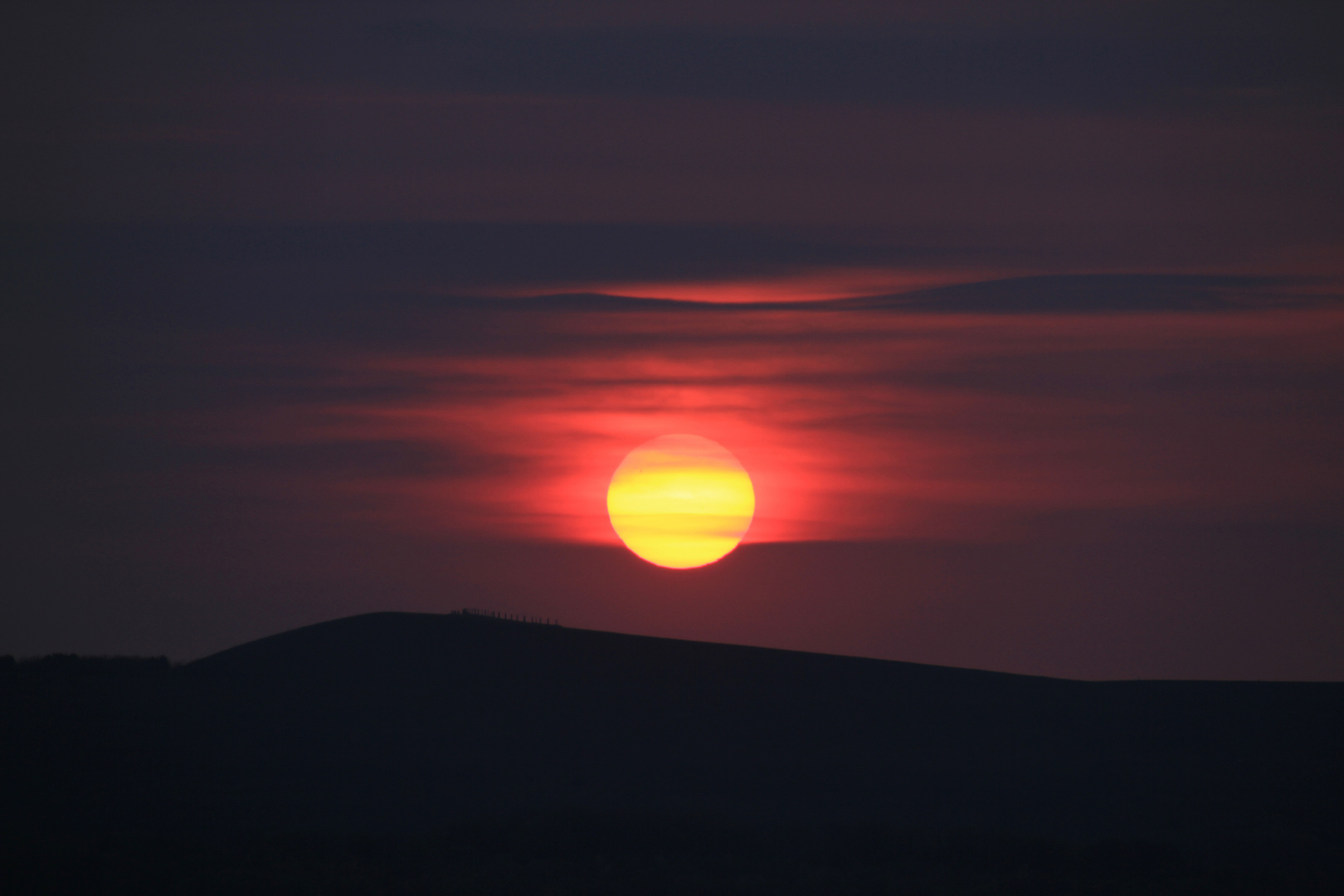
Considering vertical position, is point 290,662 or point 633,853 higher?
point 290,662

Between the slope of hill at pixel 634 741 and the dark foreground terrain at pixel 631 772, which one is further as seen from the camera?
the slope of hill at pixel 634 741

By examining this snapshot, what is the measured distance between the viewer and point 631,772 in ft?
145

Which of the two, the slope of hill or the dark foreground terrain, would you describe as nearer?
the dark foreground terrain

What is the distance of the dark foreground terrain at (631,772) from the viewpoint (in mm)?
34438

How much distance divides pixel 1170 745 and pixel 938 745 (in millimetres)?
7444

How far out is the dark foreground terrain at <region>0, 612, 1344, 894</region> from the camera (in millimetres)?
34438

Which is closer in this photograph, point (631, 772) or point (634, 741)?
point (631, 772)

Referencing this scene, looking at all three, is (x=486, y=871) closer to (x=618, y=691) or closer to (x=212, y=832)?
(x=212, y=832)

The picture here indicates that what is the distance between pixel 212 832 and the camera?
3709 centimetres

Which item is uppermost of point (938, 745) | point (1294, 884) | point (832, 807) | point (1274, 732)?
point (1274, 732)

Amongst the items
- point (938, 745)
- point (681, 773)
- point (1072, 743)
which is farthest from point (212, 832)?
point (1072, 743)

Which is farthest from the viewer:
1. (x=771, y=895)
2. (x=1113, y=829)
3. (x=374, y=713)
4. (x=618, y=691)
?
(x=618, y=691)

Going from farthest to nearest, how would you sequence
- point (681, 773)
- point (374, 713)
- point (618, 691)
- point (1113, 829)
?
point (618, 691) → point (374, 713) → point (681, 773) → point (1113, 829)

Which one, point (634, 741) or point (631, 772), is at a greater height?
point (634, 741)
